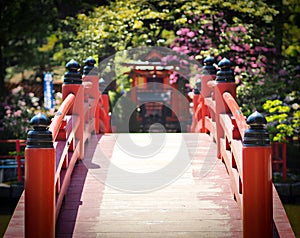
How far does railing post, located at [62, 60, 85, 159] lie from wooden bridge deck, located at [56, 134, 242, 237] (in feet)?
1.16

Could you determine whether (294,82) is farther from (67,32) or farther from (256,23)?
(67,32)

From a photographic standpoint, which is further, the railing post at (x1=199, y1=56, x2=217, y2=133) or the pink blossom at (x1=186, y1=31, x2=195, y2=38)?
the pink blossom at (x1=186, y1=31, x2=195, y2=38)

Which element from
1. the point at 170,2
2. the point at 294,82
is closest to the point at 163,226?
the point at 294,82

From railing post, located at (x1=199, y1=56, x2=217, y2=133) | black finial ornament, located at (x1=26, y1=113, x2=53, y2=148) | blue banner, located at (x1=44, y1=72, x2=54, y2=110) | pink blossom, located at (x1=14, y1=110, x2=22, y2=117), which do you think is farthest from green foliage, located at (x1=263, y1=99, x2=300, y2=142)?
black finial ornament, located at (x1=26, y1=113, x2=53, y2=148)

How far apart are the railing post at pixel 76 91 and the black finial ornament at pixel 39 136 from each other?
2034 millimetres

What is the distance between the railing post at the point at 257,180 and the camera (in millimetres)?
4859

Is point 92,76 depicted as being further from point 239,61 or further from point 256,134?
point 239,61

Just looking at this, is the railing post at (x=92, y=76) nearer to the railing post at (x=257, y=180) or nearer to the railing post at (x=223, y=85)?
the railing post at (x=223, y=85)

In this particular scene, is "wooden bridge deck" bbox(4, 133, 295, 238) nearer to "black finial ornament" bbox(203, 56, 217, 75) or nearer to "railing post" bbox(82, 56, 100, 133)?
"black finial ornament" bbox(203, 56, 217, 75)

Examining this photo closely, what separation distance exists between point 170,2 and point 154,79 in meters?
6.02

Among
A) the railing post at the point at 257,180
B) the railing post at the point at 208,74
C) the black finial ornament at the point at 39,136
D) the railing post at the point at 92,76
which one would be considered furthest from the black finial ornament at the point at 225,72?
the black finial ornament at the point at 39,136

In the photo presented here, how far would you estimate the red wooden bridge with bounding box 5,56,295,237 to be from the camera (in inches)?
192

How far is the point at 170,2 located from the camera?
15594 millimetres

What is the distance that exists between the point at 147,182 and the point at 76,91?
1.38 m
